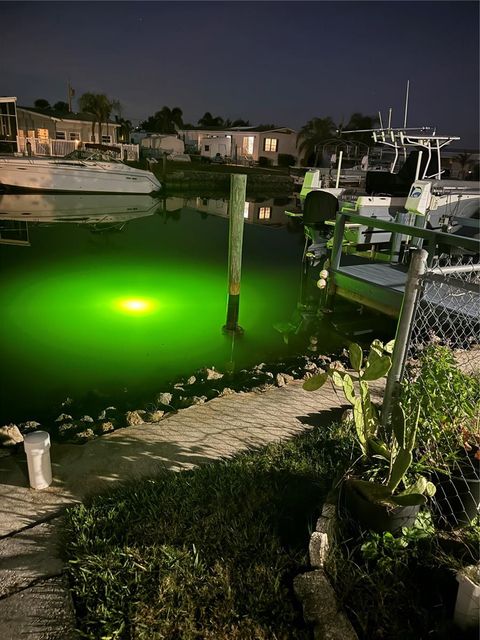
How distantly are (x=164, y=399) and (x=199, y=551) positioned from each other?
11.0ft

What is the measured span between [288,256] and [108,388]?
36.7 feet

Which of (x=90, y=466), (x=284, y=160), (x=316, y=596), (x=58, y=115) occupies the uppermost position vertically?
(x=58, y=115)

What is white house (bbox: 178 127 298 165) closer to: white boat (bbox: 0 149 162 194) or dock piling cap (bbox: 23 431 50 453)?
white boat (bbox: 0 149 162 194)

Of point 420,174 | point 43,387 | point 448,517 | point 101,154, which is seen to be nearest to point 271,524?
point 448,517

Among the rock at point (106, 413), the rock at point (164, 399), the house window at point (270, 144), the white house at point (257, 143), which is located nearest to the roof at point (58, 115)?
the white house at point (257, 143)

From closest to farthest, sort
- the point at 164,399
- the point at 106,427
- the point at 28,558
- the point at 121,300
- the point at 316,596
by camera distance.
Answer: the point at 316,596, the point at 28,558, the point at 106,427, the point at 164,399, the point at 121,300

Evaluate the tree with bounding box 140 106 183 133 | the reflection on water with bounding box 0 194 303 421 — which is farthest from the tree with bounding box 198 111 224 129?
the reflection on water with bounding box 0 194 303 421

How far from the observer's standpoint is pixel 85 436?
5.14 meters

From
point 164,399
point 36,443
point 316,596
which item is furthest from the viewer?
point 164,399

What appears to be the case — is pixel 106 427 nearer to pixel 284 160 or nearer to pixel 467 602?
pixel 467 602

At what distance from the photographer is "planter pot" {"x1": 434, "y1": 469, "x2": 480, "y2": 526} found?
9.42 feet

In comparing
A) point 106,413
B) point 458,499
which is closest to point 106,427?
point 106,413

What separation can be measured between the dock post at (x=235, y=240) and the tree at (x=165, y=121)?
72530 millimetres

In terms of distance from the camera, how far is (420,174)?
13.6 meters
